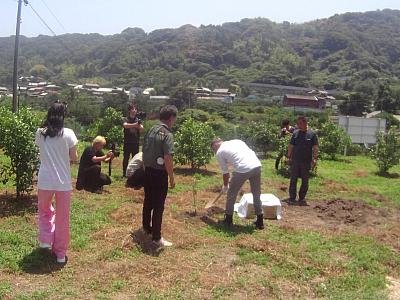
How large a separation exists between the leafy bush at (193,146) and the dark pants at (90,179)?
406 cm

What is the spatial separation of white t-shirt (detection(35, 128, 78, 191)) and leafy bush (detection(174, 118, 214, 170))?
7458mm

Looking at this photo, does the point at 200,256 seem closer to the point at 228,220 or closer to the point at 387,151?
the point at 228,220

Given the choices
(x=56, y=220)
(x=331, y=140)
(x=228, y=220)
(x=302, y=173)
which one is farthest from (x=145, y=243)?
(x=331, y=140)

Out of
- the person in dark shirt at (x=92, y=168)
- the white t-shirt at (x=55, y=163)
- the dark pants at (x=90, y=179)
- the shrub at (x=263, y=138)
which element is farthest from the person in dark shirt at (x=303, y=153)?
the shrub at (x=263, y=138)

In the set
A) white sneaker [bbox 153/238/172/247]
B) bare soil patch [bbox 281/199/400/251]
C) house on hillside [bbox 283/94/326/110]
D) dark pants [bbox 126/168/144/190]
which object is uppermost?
house on hillside [bbox 283/94/326/110]

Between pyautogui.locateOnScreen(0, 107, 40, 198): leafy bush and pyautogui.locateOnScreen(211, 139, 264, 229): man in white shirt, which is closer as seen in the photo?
pyautogui.locateOnScreen(211, 139, 264, 229): man in white shirt

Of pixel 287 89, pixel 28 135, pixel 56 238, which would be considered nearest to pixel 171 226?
pixel 56 238

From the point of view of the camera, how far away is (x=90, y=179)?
28.3 feet

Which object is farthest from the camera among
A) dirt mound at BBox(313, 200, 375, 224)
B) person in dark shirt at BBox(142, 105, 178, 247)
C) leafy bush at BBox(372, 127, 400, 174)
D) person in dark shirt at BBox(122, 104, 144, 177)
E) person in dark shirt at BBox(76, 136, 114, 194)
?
leafy bush at BBox(372, 127, 400, 174)

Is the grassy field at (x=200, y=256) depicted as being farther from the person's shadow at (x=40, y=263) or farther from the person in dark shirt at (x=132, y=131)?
the person in dark shirt at (x=132, y=131)

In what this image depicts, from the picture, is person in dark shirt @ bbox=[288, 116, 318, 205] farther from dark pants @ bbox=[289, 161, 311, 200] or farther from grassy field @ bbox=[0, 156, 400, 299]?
grassy field @ bbox=[0, 156, 400, 299]

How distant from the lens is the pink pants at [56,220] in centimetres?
507

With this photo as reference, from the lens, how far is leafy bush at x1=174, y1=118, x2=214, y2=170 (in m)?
12.5

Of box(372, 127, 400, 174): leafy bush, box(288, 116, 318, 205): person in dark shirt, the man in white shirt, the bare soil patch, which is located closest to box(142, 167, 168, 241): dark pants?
the man in white shirt
